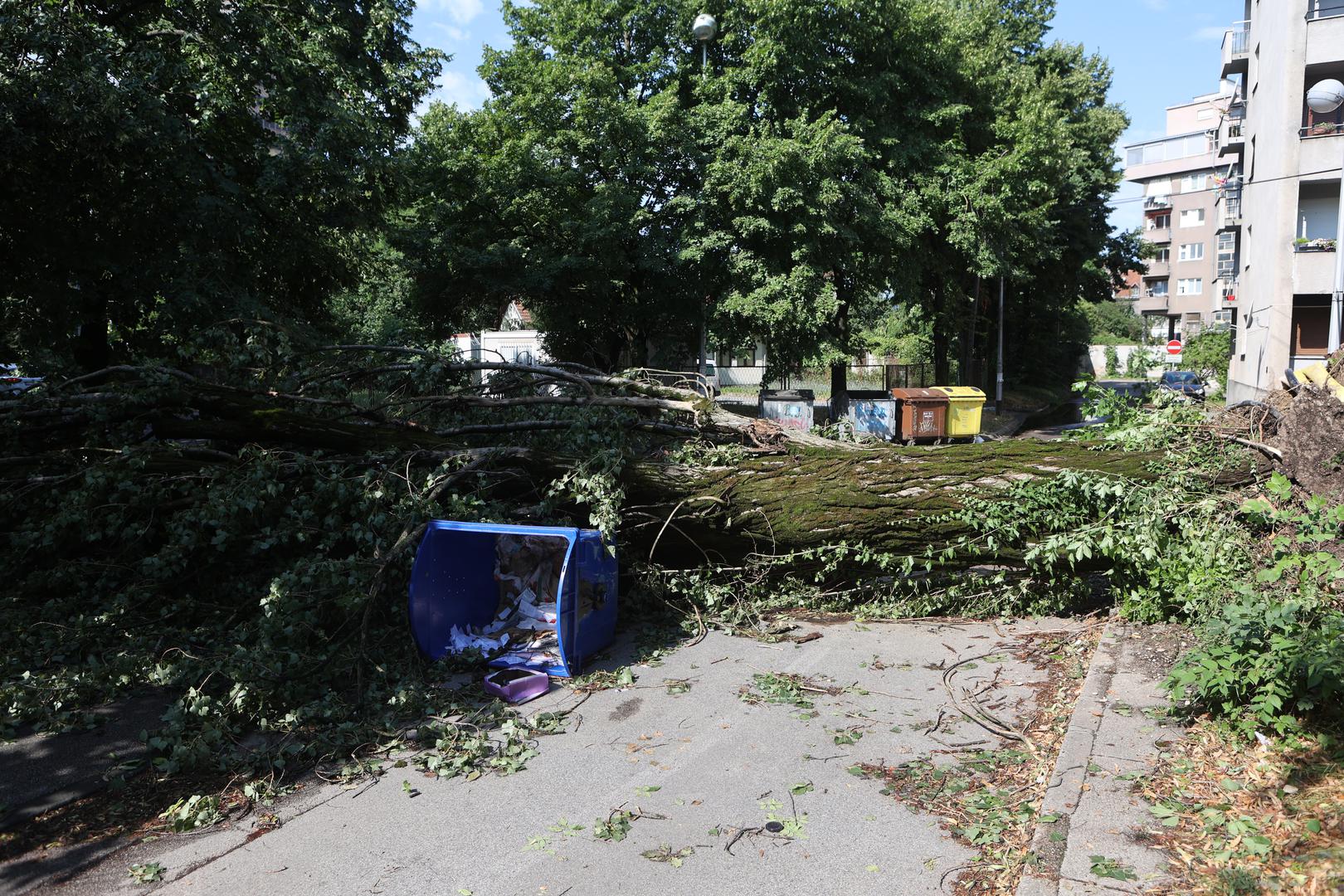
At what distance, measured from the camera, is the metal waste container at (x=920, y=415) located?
19.2m

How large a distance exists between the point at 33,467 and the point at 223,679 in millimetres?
3003

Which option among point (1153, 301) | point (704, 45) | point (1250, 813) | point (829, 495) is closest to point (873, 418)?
point (704, 45)

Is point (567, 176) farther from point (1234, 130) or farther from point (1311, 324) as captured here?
point (1234, 130)

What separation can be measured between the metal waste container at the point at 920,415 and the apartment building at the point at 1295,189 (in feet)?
33.9

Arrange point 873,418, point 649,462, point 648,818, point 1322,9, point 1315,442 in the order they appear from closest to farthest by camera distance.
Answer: point 648,818
point 1315,442
point 649,462
point 873,418
point 1322,9

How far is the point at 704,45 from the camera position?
18484 mm

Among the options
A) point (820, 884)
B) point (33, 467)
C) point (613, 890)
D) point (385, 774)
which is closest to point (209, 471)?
point (33, 467)

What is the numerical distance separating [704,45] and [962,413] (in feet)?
31.5

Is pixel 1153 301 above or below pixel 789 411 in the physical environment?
above

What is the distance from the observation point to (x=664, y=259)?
19.2 metres

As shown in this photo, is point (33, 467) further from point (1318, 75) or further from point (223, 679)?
point (1318, 75)

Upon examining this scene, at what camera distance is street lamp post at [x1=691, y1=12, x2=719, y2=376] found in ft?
55.6

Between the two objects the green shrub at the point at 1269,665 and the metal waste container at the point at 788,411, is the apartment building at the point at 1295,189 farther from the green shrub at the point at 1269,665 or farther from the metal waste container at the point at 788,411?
the green shrub at the point at 1269,665

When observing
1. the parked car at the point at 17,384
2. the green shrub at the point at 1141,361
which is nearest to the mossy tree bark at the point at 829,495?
the parked car at the point at 17,384
